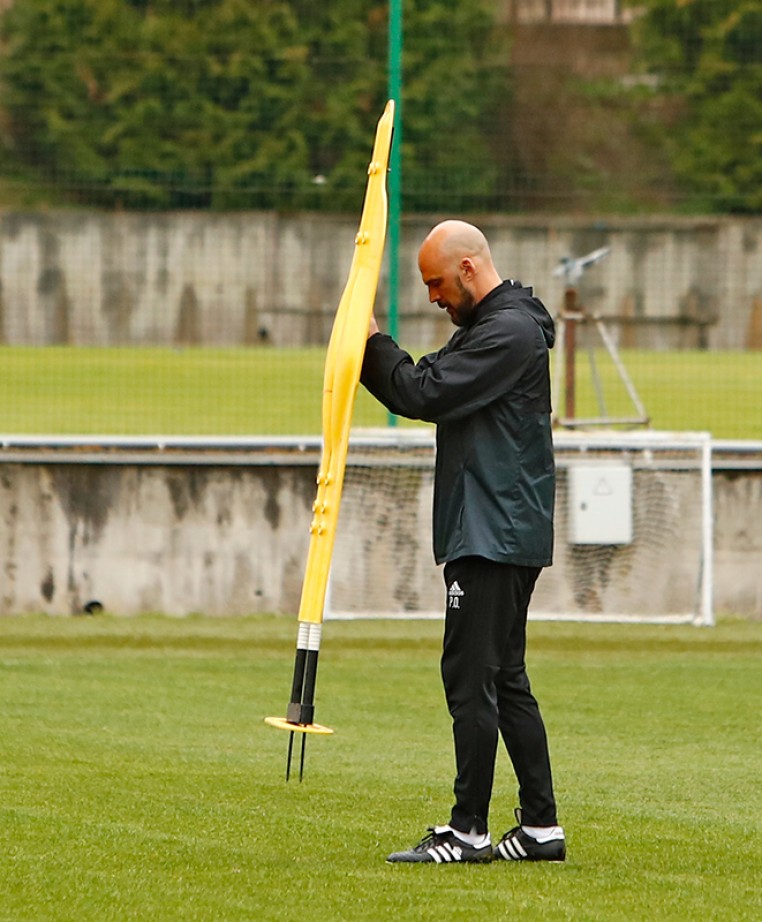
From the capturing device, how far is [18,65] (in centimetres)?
1301

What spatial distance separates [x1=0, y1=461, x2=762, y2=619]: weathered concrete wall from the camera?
39.1ft

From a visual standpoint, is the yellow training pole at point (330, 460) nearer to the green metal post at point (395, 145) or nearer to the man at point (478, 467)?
the man at point (478, 467)

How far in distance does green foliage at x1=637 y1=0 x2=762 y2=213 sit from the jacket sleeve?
306 inches

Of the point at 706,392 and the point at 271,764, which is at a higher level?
the point at 706,392

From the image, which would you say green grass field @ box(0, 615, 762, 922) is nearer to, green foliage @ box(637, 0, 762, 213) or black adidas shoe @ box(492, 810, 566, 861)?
black adidas shoe @ box(492, 810, 566, 861)

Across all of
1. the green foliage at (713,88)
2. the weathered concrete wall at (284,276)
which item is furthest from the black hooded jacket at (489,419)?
the green foliage at (713,88)

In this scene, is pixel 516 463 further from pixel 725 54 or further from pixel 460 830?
pixel 725 54

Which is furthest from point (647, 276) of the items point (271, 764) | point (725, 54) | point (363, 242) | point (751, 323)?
point (363, 242)

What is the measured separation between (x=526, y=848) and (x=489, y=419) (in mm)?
1250

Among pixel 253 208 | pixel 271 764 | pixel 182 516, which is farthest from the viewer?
pixel 253 208

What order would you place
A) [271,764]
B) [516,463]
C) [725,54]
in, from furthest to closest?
[725,54]
[271,764]
[516,463]

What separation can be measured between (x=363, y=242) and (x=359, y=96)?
7293 millimetres

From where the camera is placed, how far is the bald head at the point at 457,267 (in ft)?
18.4

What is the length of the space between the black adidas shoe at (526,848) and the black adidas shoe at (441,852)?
0.13 meters
